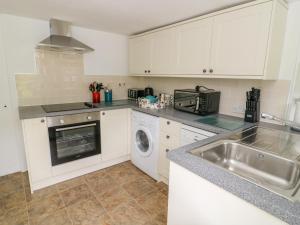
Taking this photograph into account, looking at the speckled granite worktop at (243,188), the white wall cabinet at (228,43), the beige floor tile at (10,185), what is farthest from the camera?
the beige floor tile at (10,185)

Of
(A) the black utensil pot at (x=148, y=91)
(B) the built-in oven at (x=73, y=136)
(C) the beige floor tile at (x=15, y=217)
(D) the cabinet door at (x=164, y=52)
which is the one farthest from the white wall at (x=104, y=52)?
(C) the beige floor tile at (x=15, y=217)

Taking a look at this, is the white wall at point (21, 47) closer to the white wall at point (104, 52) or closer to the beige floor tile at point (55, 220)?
the white wall at point (104, 52)

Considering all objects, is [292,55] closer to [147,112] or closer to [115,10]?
[147,112]

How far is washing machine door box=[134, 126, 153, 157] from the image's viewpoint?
2330mm

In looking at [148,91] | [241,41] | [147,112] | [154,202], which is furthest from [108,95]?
[241,41]

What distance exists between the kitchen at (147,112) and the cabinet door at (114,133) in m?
0.02

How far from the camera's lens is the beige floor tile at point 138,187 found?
2071mm

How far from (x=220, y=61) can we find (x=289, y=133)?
893 millimetres

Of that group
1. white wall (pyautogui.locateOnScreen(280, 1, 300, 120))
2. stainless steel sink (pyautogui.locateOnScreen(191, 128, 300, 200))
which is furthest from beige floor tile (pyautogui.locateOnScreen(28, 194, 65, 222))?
white wall (pyautogui.locateOnScreen(280, 1, 300, 120))

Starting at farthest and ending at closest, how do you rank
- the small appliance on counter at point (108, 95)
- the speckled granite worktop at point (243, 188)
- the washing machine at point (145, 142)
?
1. the small appliance on counter at point (108, 95)
2. the washing machine at point (145, 142)
3. the speckled granite worktop at point (243, 188)

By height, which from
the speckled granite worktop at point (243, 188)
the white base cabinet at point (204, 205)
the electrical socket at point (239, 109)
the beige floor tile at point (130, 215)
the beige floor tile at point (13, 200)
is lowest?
the beige floor tile at point (130, 215)

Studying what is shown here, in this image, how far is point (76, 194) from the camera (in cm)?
203

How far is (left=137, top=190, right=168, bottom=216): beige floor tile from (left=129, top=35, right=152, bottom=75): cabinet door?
1.75 m

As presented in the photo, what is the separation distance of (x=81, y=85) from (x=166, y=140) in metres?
1.57
